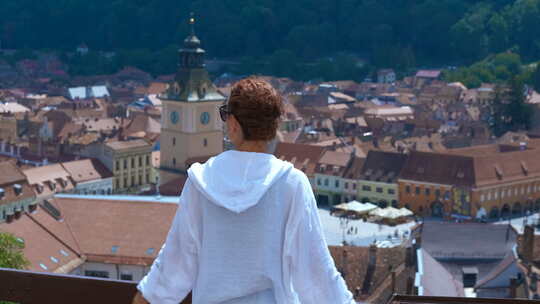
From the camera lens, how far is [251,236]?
2088mm

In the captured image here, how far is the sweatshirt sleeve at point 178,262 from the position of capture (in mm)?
2113

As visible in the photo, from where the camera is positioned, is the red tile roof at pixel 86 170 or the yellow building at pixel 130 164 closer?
the red tile roof at pixel 86 170

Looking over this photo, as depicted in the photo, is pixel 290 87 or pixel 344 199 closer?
pixel 344 199

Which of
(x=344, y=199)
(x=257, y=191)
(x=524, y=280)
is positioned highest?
(x=257, y=191)

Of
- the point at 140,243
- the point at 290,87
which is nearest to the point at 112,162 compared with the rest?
the point at 140,243

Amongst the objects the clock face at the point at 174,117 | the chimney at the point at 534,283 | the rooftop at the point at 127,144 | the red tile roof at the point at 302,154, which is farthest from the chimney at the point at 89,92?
the chimney at the point at 534,283

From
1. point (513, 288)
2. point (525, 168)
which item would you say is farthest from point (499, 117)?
point (513, 288)

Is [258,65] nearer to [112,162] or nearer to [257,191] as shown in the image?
[112,162]

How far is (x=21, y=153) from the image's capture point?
113ft

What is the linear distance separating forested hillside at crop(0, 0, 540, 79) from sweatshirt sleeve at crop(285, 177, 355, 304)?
215 feet

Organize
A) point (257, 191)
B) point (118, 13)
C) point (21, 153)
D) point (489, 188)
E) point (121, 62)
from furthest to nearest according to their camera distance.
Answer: point (118, 13) → point (121, 62) → point (21, 153) → point (489, 188) → point (257, 191)

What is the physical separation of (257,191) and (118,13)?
259ft

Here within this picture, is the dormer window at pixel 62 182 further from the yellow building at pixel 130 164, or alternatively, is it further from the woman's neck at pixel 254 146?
the woman's neck at pixel 254 146

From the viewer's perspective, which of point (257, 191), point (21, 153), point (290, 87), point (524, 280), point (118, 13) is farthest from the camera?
point (118, 13)
